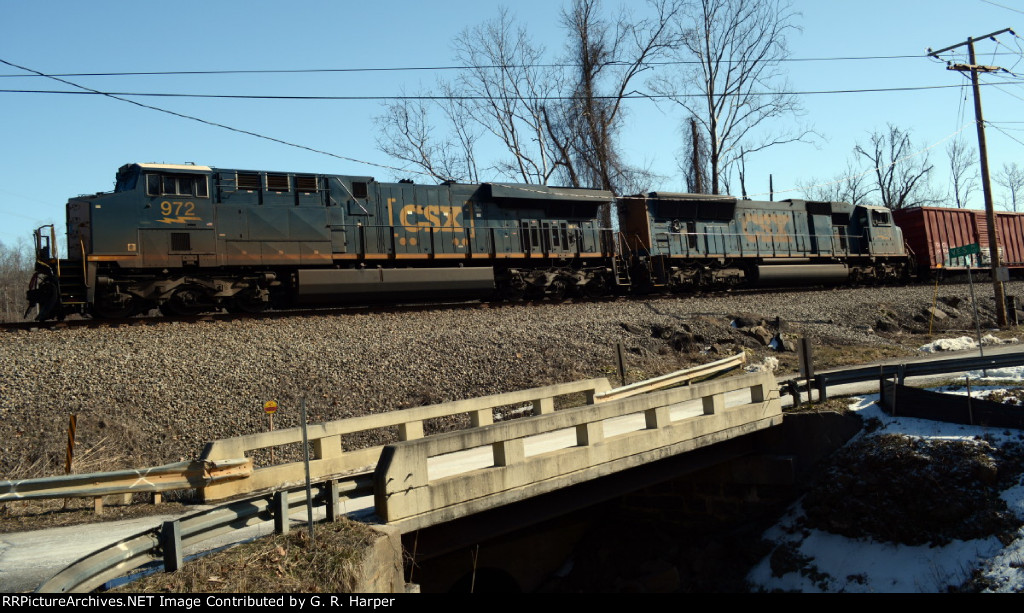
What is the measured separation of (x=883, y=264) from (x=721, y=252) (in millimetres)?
9823

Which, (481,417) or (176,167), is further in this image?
(176,167)

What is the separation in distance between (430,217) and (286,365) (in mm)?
7351

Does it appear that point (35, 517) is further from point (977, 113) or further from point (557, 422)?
point (977, 113)

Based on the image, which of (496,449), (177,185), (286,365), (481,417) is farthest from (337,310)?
(496,449)

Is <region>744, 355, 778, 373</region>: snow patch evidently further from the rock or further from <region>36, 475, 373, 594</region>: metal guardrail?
<region>36, 475, 373, 594</region>: metal guardrail

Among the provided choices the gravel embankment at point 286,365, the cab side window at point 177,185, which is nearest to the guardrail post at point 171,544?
the gravel embankment at point 286,365

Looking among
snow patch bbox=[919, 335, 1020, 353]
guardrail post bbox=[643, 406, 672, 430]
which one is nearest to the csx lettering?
guardrail post bbox=[643, 406, 672, 430]

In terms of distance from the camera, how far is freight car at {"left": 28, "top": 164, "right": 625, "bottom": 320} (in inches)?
569

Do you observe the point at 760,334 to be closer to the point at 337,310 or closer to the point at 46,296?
the point at 337,310

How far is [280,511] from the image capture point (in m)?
5.41

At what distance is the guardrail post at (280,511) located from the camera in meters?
5.41

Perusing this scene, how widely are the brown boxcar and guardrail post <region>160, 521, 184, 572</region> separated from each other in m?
32.4

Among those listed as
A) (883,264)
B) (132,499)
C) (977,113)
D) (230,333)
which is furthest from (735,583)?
(883,264)

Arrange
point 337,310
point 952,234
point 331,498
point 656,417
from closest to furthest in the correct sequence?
point 331,498, point 656,417, point 337,310, point 952,234
